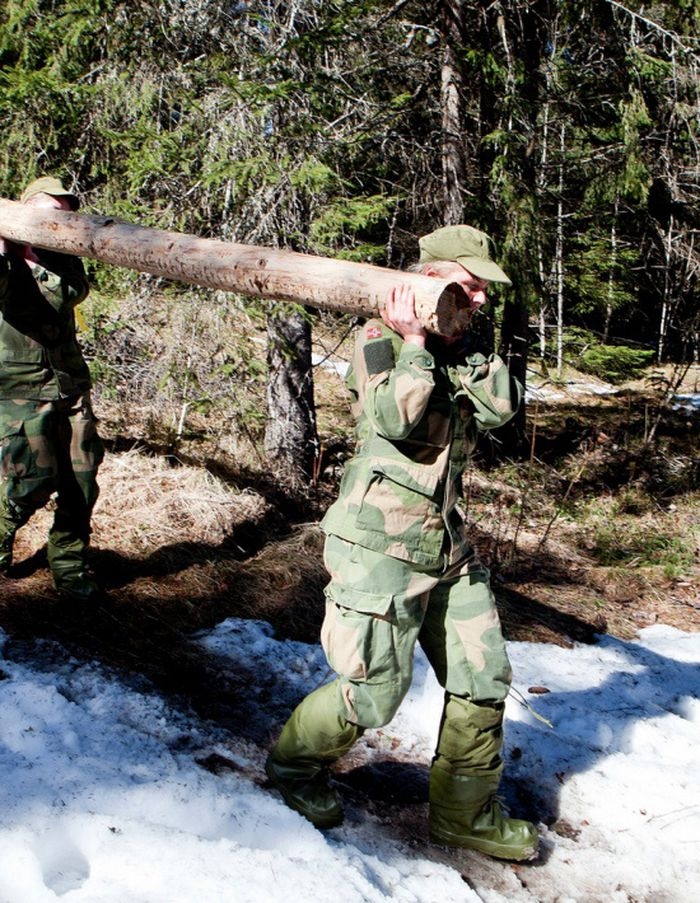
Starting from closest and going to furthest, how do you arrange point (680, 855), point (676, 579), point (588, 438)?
point (680, 855), point (676, 579), point (588, 438)

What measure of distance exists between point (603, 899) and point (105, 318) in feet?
19.3

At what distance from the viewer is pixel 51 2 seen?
754 centimetres

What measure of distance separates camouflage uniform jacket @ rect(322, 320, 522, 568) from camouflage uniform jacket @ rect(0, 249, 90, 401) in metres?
2.27

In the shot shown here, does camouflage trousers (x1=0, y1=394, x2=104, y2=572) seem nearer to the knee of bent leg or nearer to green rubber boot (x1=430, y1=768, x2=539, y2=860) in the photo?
the knee of bent leg

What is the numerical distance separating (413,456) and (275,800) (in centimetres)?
151

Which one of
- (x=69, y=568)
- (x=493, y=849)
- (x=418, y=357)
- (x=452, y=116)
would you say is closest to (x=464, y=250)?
(x=418, y=357)

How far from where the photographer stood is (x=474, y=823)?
3.30 m

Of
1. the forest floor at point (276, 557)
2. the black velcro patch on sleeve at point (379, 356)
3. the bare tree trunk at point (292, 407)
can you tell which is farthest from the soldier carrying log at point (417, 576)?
the bare tree trunk at point (292, 407)

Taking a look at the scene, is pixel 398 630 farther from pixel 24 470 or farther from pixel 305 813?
pixel 24 470

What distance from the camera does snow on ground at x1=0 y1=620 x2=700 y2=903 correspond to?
8.91 ft

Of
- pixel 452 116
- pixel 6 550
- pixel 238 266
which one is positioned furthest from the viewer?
pixel 452 116

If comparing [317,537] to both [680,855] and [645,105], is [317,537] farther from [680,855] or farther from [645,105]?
[645,105]

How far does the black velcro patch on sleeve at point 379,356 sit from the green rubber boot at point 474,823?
5.48 ft

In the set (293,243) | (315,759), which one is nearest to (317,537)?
(293,243)
